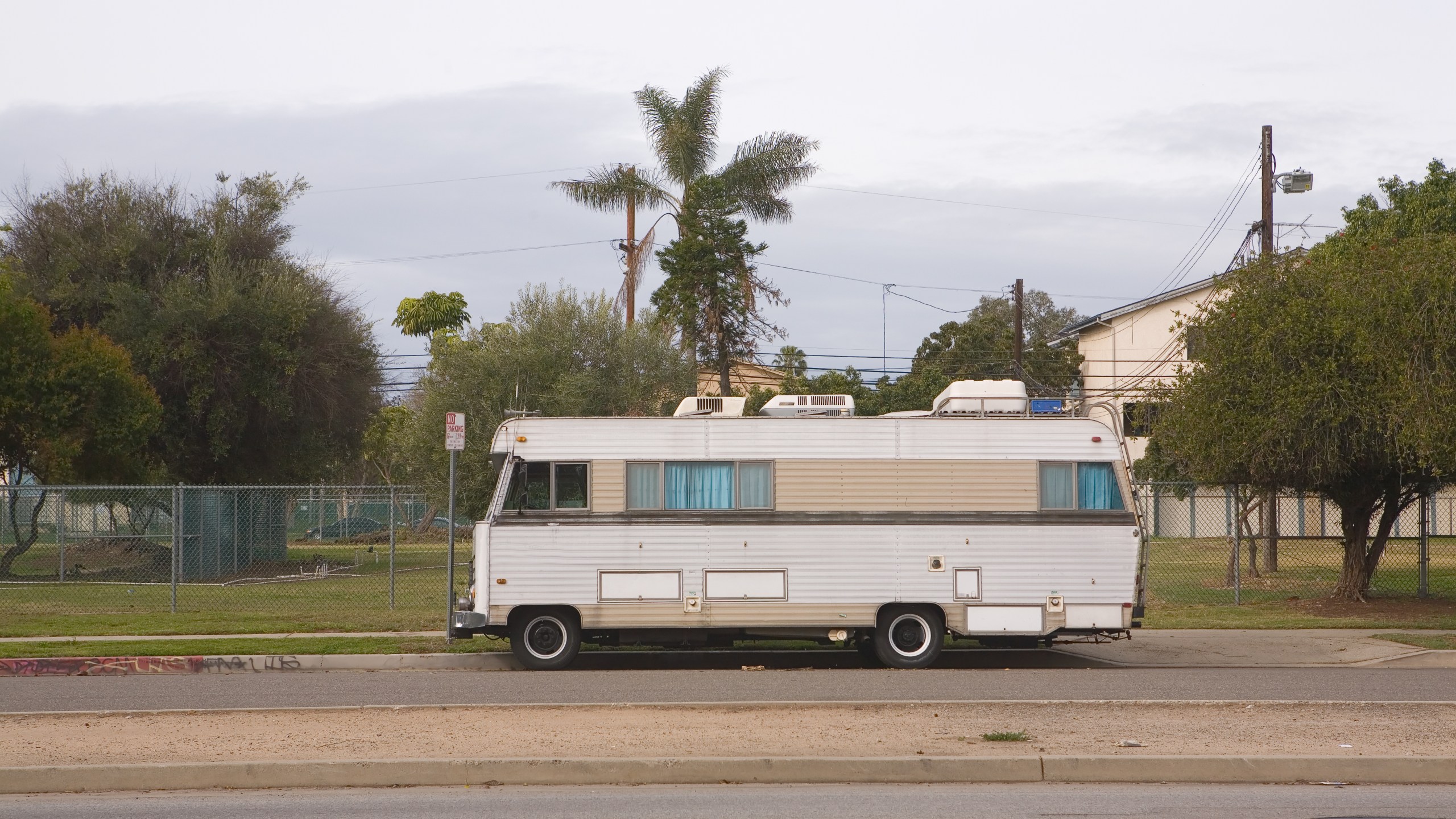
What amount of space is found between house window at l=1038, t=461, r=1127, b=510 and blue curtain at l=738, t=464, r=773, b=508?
290 centimetres

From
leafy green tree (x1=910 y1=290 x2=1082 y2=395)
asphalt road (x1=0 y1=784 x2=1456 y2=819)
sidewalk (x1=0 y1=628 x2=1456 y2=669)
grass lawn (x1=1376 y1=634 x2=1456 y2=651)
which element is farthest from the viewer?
leafy green tree (x1=910 y1=290 x2=1082 y2=395)

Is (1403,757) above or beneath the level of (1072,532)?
beneath

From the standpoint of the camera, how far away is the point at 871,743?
893 cm

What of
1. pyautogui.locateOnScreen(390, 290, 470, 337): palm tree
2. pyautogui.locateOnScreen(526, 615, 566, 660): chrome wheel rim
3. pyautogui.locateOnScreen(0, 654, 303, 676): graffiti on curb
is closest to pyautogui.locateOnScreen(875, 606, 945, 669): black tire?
pyautogui.locateOnScreen(526, 615, 566, 660): chrome wheel rim

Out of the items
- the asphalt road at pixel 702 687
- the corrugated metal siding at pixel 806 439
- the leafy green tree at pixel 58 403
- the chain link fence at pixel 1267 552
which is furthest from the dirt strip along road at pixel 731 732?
the leafy green tree at pixel 58 403

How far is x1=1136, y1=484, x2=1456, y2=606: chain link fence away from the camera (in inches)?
843

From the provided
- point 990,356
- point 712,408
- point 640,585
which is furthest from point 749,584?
point 990,356

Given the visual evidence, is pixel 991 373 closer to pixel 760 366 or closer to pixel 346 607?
pixel 760 366

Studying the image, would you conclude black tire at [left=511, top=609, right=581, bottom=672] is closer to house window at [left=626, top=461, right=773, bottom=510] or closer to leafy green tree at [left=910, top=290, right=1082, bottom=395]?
→ house window at [left=626, top=461, right=773, bottom=510]

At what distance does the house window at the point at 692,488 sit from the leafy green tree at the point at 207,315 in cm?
1893

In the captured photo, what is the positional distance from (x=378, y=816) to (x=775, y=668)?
24.3 ft

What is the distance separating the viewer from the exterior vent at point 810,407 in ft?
47.4

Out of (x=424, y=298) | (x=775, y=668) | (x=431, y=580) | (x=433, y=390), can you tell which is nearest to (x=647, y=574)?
(x=775, y=668)

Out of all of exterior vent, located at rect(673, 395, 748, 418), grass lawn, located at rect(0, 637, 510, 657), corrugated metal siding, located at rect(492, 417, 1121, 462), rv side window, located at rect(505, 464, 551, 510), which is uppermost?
exterior vent, located at rect(673, 395, 748, 418)
